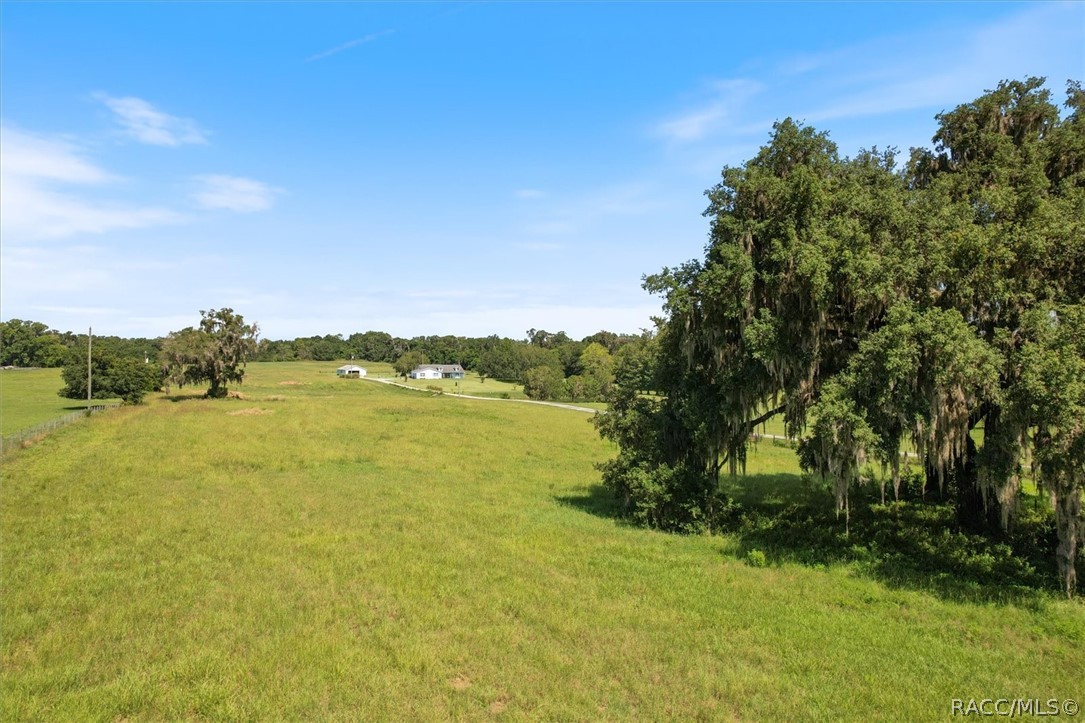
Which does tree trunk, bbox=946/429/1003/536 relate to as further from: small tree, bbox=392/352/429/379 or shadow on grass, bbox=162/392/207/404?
small tree, bbox=392/352/429/379

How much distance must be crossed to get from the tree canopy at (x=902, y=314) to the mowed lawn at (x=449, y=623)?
10.7ft

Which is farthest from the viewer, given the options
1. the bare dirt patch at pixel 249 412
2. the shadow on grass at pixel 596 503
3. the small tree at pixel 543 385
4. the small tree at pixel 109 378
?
the small tree at pixel 543 385

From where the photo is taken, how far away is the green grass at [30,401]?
2010 inches

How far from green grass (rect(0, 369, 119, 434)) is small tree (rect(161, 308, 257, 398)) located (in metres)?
8.50

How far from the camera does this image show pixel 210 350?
64.5 meters

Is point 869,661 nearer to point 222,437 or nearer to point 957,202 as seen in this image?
point 957,202

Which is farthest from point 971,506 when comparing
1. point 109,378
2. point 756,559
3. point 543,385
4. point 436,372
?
point 436,372

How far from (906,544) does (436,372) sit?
471ft

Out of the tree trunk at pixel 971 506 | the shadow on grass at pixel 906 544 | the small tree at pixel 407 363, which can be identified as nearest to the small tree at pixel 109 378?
the shadow on grass at pixel 906 544

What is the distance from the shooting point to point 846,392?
14.9 m

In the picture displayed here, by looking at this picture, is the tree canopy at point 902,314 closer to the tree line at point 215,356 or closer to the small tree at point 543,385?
the tree line at point 215,356

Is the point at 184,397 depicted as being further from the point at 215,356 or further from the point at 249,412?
the point at 249,412

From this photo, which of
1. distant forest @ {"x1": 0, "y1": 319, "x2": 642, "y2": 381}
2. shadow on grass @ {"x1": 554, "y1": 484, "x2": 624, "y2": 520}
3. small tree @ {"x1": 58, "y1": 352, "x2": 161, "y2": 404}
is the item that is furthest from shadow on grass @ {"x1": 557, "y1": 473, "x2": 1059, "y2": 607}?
distant forest @ {"x1": 0, "y1": 319, "x2": 642, "y2": 381}

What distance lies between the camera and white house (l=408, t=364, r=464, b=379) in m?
152
